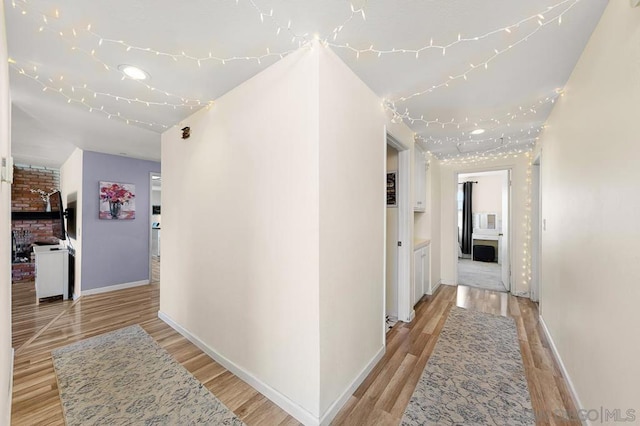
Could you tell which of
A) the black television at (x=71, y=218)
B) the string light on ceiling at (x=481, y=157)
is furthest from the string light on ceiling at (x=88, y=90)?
the string light on ceiling at (x=481, y=157)

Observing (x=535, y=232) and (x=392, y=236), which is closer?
(x=392, y=236)

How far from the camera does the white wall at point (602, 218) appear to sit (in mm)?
1080

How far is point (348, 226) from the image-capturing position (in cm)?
174

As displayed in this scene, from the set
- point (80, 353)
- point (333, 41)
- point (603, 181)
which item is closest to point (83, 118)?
point (80, 353)

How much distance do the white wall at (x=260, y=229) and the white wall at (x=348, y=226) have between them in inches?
3.4

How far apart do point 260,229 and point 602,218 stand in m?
2.04

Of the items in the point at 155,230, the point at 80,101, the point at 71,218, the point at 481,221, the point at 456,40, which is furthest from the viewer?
the point at 155,230

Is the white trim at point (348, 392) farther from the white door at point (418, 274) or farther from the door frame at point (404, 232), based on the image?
the white door at point (418, 274)

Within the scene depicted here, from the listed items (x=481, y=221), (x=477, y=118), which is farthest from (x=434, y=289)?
(x=481, y=221)

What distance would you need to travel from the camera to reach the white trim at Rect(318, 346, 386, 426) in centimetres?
152

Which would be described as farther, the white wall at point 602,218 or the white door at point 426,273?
the white door at point 426,273

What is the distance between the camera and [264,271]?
1768 mm

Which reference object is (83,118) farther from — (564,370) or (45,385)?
(564,370)

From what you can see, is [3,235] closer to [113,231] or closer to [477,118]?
[113,231]
